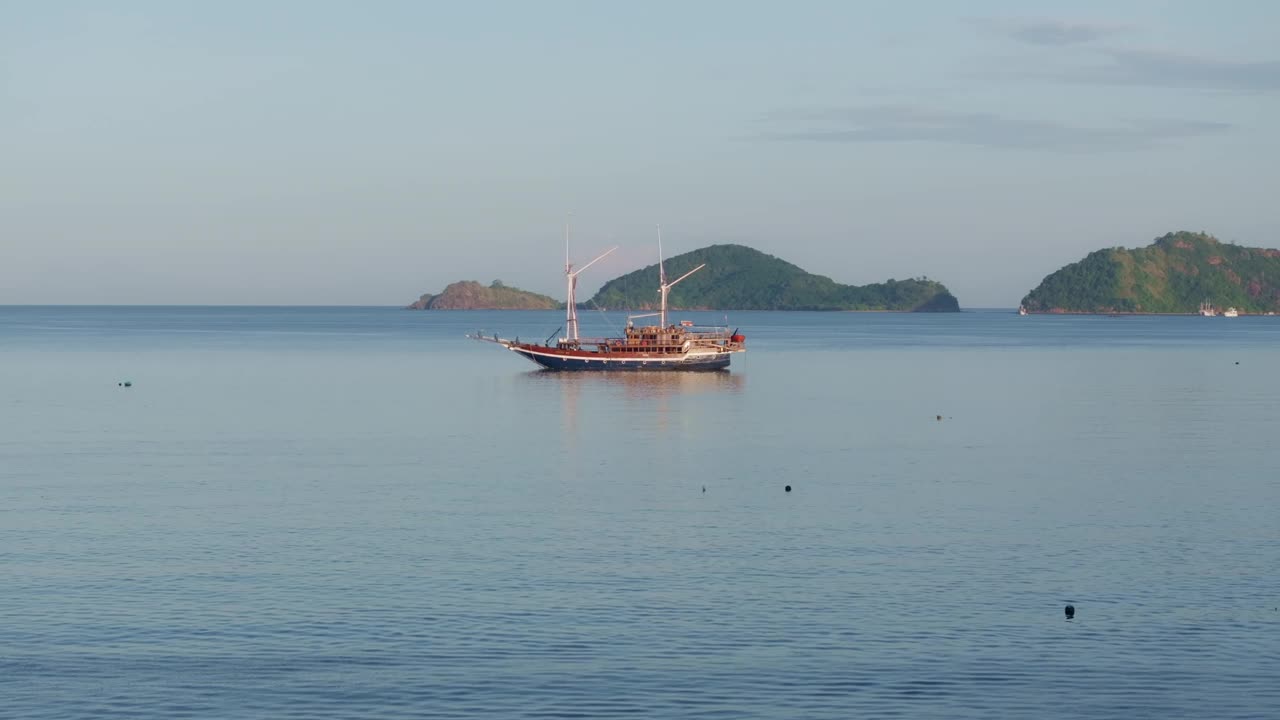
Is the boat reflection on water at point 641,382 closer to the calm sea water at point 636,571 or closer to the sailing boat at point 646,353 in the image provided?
the sailing boat at point 646,353

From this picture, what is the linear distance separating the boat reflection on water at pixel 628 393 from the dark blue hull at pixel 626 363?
1745mm

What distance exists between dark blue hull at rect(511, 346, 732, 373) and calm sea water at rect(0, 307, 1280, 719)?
75.7m

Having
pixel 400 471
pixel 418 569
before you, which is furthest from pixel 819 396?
pixel 418 569

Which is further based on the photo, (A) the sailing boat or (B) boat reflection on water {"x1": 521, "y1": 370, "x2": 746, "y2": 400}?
(A) the sailing boat

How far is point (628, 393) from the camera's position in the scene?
140250 millimetres

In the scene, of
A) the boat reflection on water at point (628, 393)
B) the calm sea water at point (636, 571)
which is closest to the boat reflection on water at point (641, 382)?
the boat reflection on water at point (628, 393)

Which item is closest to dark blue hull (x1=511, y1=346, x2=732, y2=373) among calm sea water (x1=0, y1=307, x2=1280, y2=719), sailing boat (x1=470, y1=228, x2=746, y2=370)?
sailing boat (x1=470, y1=228, x2=746, y2=370)

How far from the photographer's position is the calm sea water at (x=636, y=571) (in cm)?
3428

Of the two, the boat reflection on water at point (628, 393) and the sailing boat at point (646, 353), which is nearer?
the boat reflection on water at point (628, 393)

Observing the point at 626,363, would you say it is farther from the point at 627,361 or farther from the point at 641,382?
the point at 641,382

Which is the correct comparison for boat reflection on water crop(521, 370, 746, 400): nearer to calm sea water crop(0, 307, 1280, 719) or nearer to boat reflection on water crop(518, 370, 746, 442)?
boat reflection on water crop(518, 370, 746, 442)

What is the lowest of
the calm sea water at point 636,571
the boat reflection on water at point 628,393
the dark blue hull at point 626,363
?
the calm sea water at point 636,571

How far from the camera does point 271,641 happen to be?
3803 centimetres

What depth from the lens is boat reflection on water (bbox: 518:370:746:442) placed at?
109 metres
